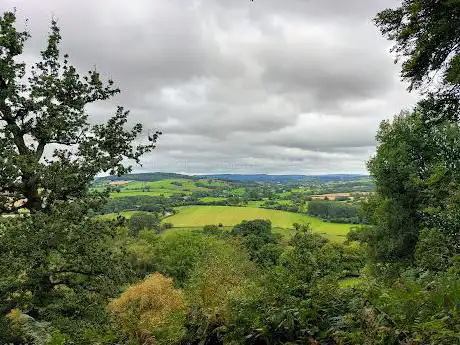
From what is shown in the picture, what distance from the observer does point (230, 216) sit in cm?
11862

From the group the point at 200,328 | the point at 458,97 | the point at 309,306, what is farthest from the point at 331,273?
the point at 458,97

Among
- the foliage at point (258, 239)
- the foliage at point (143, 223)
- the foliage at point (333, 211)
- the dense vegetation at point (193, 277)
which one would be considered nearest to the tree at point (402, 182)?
the dense vegetation at point (193, 277)

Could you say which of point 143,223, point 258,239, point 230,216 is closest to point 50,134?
point 258,239

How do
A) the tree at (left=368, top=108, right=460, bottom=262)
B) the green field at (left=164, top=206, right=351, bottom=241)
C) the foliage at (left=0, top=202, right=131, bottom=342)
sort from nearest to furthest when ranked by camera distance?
the foliage at (left=0, top=202, right=131, bottom=342), the tree at (left=368, top=108, right=460, bottom=262), the green field at (left=164, top=206, right=351, bottom=241)

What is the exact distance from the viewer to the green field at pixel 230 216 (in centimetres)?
10478

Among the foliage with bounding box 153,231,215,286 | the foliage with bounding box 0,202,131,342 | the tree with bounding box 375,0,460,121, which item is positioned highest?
the tree with bounding box 375,0,460,121

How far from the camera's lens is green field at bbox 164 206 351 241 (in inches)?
4125

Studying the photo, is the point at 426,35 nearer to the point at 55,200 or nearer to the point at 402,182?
the point at 55,200

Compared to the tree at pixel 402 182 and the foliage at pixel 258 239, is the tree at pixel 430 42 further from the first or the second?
the foliage at pixel 258 239

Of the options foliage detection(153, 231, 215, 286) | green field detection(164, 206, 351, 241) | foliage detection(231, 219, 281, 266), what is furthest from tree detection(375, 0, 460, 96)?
green field detection(164, 206, 351, 241)

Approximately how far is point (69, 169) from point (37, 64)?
474cm

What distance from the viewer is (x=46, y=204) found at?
49.9 feet

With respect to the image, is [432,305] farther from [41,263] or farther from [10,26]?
[10,26]

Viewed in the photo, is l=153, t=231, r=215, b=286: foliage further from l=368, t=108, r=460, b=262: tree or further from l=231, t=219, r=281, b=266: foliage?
l=368, t=108, r=460, b=262: tree
